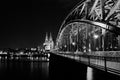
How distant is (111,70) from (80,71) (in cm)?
1476

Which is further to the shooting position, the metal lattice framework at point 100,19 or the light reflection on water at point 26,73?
the light reflection on water at point 26,73

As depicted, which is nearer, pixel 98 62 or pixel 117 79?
pixel 117 79

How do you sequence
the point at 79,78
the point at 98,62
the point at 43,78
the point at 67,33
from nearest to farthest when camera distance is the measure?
the point at 98,62
the point at 79,78
the point at 43,78
the point at 67,33

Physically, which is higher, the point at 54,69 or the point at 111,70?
the point at 111,70

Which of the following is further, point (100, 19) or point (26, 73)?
point (26, 73)

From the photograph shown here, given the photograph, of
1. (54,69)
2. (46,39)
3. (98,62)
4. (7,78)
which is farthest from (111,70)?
(46,39)

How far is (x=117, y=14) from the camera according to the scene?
28141 millimetres

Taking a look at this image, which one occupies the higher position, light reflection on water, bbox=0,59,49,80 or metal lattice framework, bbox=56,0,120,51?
metal lattice framework, bbox=56,0,120,51

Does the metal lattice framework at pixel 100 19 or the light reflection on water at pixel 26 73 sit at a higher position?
the metal lattice framework at pixel 100 19

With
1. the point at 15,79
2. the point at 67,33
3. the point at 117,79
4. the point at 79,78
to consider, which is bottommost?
the point at 15,79

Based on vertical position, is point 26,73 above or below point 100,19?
below

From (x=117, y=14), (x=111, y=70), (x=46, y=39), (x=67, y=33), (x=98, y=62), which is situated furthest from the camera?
(x=46, y=39)

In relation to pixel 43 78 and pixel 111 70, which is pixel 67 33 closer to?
pixel 43 78

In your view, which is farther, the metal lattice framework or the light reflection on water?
the light reflection on water
